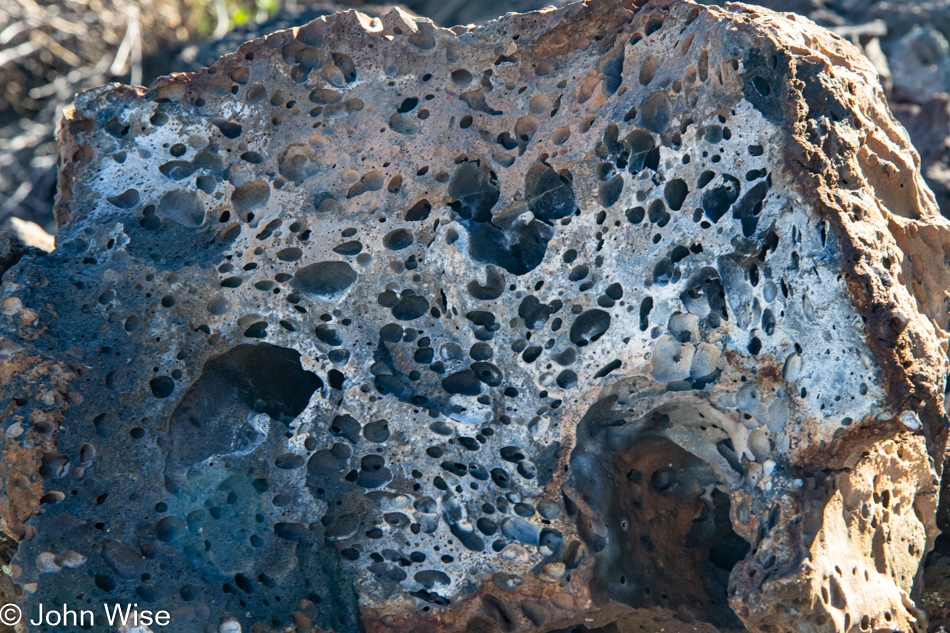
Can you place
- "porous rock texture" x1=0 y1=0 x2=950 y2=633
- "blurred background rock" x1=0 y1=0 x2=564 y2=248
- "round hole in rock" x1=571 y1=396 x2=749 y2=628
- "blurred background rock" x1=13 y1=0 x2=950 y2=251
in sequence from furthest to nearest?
"blurred background rock" x1=0 y1=0 x2=564 y2=248 < "blurred background rock" x1=13 y1=0 x2=950 y2=251 < "round hole in rock" x1=571 y1=396 x2=749 y2=628 < "porous rock texture" x1=0 y1=0 x2=950 y2=633

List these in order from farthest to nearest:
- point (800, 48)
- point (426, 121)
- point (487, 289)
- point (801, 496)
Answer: point (426, 121), point (487, 289), point (800, 48), point (801, 496)

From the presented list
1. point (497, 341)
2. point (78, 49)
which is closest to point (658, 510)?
point (497, 341)

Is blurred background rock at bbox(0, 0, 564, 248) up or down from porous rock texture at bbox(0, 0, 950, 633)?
down

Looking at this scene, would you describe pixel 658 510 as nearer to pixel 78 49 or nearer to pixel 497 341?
pixel 497 341

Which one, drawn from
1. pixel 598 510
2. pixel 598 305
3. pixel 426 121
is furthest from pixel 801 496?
pixel 426 121

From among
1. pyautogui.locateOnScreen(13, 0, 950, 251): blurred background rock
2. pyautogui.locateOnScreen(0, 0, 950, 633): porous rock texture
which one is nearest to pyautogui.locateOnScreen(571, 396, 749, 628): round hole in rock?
pyautogui.locateOnScreen(0, 0, 950, 633): porous rock texture

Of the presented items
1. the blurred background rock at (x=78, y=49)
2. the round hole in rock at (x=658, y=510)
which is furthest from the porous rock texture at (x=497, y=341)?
the blurred background rock at (x=78, y=49)

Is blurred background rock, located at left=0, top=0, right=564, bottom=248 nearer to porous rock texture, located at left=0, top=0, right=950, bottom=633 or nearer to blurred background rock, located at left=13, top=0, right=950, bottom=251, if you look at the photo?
blurred background rock, located at left=13, top=0, right=950, bottom=251

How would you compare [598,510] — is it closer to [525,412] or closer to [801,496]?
[525,412]
